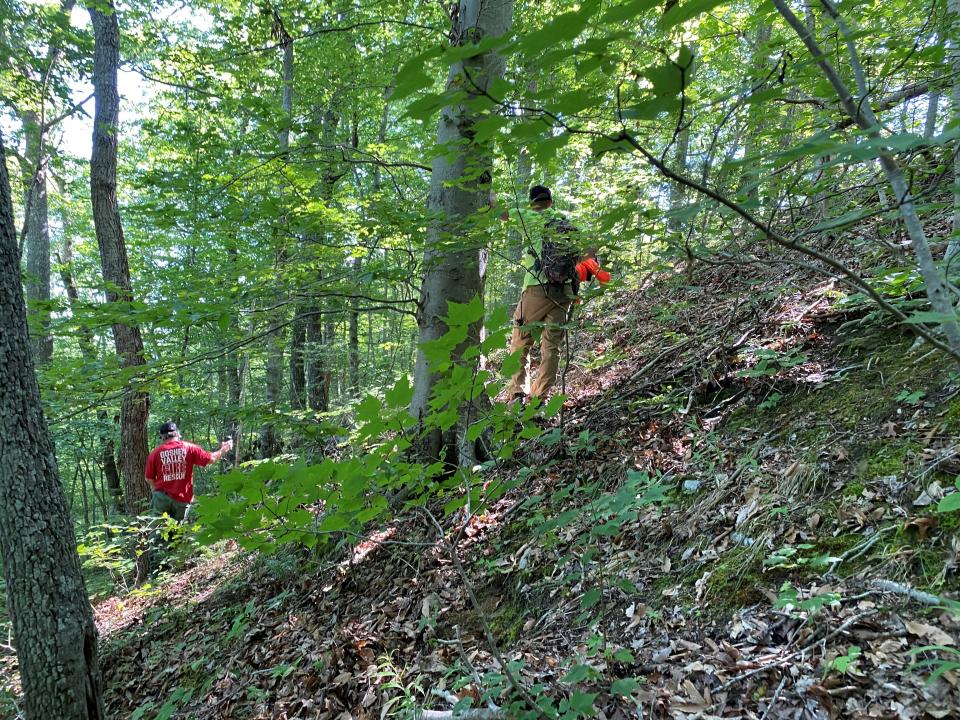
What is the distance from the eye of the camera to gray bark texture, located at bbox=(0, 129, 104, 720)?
11.2 ft

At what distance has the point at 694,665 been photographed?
2121 mm

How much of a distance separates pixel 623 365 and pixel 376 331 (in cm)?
1668

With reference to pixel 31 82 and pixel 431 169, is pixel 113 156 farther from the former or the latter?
pixel 431 169

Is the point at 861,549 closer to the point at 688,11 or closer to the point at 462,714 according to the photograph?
the point at 462,714

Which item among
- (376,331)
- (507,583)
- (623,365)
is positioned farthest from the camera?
(376,331)

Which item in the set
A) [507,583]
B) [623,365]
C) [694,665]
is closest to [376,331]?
[623,365]

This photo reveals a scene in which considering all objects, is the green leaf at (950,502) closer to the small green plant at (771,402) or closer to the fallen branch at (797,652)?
the fallen branch at (797,652)

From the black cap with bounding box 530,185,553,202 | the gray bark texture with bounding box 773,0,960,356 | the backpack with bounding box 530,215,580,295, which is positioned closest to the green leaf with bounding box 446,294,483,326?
Answer: the gray bark texture with bounding box 773,0,960,356

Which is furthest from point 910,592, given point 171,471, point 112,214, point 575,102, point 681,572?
point 112,214

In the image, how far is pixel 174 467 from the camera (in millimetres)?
7480

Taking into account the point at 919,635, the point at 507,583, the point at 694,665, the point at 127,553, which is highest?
the point at 919,635

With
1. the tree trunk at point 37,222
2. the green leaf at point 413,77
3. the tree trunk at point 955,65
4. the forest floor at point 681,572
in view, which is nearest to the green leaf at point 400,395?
the forest floor at point 681,572

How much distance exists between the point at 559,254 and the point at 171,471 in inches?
273

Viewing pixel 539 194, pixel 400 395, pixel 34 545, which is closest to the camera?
pixel 400 395
